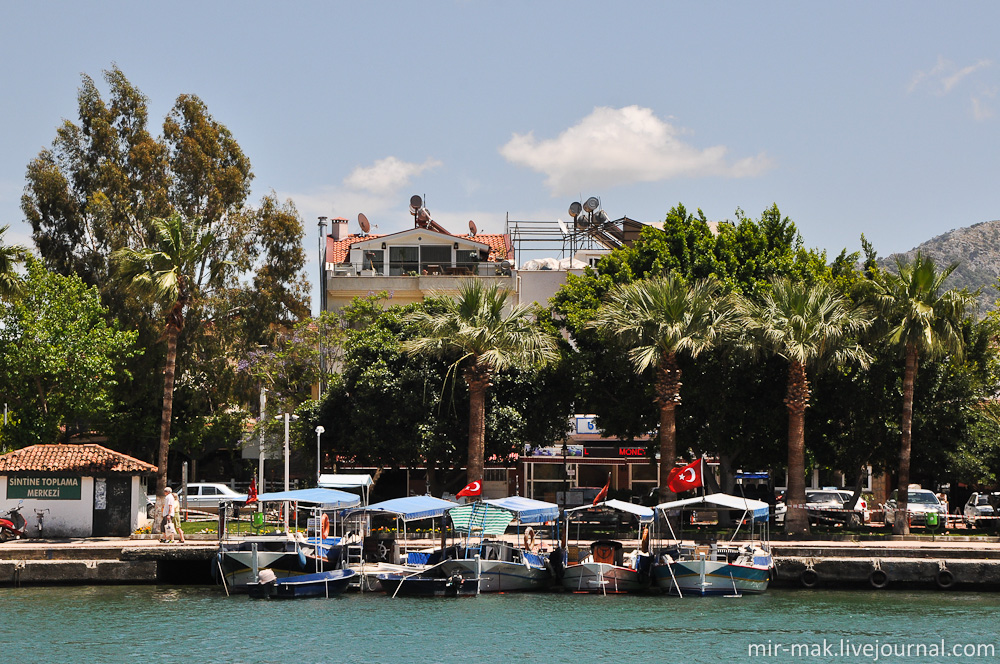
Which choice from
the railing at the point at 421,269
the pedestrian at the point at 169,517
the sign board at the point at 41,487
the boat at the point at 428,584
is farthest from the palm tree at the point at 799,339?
the railing at the point at 421,269

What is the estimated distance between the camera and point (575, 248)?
245 feet

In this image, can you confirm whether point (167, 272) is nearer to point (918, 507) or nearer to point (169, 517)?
point (169, 517)

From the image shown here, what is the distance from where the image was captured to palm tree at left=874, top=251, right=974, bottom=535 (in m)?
39.9

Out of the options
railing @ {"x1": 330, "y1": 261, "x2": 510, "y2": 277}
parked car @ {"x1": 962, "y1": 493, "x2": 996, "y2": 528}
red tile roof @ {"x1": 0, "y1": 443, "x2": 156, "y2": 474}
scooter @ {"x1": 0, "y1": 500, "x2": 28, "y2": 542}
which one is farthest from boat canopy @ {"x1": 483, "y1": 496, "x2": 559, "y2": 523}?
railing @ {"x1": 330, "y1": 261, "x2": 510, "y2": 277}

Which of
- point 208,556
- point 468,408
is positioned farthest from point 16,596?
point 468,408

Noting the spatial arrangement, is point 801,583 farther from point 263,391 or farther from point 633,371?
point 263,391

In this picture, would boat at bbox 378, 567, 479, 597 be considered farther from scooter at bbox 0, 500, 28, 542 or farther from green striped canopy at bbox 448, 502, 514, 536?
scooter at bbox 0, 500, 28, 542

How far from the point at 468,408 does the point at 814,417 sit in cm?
1432

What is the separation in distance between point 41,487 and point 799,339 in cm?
2714

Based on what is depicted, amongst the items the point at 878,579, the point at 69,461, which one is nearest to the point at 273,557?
the point at 69,461

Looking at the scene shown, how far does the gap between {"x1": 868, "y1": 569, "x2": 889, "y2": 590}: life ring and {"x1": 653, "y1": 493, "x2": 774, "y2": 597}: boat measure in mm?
3174

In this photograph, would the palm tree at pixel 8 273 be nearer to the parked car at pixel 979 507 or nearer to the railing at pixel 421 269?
the railing at pixel 421 269

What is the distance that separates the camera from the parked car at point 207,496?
174 feet

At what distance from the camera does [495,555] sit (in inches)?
1398
